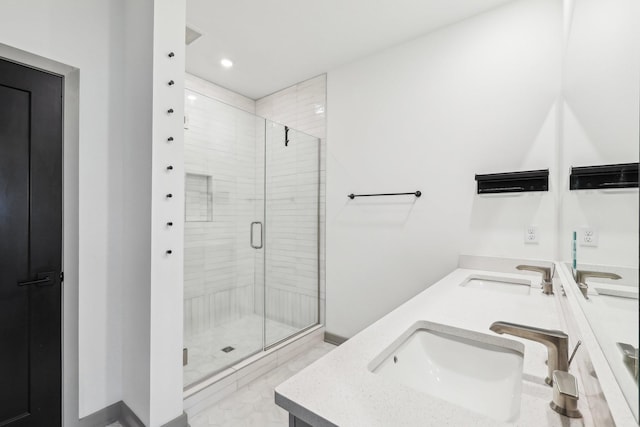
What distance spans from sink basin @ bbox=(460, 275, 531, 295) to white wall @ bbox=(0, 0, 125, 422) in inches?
83.7

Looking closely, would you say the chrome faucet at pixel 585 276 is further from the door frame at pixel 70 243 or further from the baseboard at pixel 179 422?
the door frame at pixel 70 243

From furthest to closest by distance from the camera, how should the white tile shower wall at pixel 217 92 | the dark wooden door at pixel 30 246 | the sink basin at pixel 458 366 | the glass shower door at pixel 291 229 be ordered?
the white tile shower wall at pixel 217 92 < the glass shower door at pixel 291 229 < the dark wooden door at pixel 30 246 < the sink basin at pixel 458 366

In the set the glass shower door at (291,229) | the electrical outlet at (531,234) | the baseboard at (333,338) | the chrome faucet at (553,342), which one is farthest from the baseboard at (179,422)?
the electrical outlet at (531,234)

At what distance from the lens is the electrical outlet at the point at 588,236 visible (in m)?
0.83

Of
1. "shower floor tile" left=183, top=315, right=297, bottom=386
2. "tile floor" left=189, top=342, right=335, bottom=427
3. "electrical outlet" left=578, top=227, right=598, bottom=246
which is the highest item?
"electrical outlet" left=578, top=227, right=598, bottom=246

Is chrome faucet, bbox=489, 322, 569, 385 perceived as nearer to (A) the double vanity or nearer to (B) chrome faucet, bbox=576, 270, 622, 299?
(A) the double vanity

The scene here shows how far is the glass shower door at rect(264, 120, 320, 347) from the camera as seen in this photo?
278 centimetres

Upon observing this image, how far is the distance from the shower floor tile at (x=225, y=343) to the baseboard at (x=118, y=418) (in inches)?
10.4

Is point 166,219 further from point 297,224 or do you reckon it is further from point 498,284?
point 498,284

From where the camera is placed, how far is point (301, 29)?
2.26 m

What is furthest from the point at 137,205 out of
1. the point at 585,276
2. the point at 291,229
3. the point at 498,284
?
the point at 498,284

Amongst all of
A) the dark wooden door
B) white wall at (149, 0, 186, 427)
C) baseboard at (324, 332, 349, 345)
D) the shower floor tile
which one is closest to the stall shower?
the shower floor tile

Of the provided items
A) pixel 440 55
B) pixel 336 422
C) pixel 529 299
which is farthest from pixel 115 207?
pixel 440 55

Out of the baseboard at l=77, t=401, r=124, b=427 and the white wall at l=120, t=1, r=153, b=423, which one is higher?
the white wall at l=120, t=1, r=153, b=423
